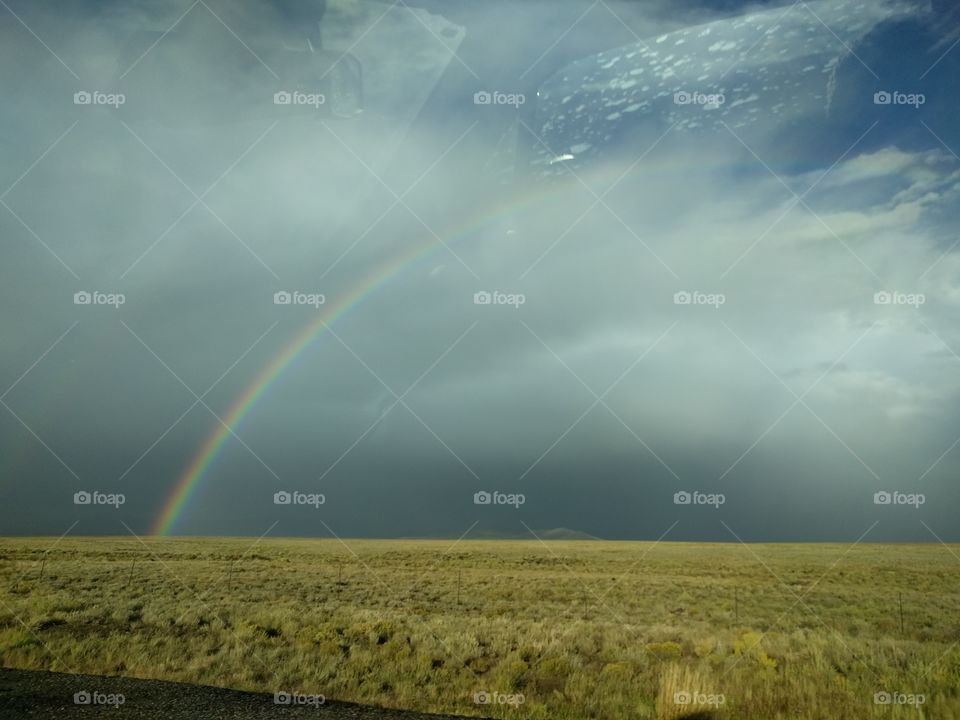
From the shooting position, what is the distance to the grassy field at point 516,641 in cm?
986

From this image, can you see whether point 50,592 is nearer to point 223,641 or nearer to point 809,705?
point 223,641

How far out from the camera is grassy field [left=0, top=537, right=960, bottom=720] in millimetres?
9859

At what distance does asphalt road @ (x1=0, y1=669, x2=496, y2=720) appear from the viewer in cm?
828

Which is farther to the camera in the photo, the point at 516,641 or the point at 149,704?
the point at 516,641

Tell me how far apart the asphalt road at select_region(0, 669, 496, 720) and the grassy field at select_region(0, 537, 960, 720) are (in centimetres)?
91

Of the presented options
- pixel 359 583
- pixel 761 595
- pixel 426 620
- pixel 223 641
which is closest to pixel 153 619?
pixel 223 641

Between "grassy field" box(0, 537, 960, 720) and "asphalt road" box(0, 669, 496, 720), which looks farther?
"grassy field" box(0, 537, 960, 720)

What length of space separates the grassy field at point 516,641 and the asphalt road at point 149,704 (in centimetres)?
91

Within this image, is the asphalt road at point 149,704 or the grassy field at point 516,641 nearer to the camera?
the asphalt road at point 149,704

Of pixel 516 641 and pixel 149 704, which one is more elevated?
pixel 516 641

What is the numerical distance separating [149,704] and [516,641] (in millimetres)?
6686

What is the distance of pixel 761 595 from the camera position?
23.1 meters

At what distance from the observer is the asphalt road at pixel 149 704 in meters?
8.28

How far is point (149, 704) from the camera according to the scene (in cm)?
877
